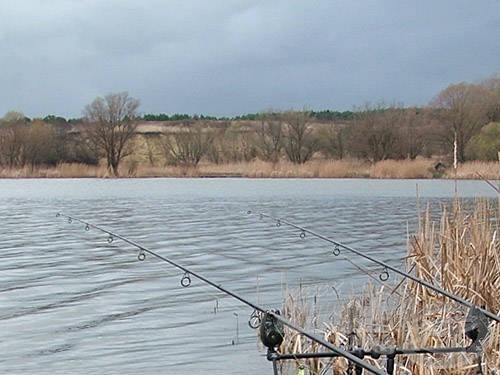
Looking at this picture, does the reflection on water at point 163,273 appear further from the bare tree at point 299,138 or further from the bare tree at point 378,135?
the bare tree at point 299,138

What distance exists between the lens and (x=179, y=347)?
8.30m

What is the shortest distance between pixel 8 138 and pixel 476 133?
25195 millimetres

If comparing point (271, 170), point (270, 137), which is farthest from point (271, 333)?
point (270, 137)

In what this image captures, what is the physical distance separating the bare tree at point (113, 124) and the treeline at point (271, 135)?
0.06 metres

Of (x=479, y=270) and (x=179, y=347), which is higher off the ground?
(x=479, y=270)

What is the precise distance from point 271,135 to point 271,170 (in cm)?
778

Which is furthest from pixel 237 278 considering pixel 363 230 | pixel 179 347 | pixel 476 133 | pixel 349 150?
pixel 349 150

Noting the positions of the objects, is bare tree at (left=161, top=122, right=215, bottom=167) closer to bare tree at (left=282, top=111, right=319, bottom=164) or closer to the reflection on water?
bare tree at (left=282, top=111, right=319, bottom=164)

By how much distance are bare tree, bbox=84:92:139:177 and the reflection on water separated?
2111 centimetres

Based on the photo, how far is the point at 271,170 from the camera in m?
42.4

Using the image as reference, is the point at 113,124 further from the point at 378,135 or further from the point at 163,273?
the point at 163,273

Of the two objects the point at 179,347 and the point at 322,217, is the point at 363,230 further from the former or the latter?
the point at 179,347

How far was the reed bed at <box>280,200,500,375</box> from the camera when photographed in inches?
237

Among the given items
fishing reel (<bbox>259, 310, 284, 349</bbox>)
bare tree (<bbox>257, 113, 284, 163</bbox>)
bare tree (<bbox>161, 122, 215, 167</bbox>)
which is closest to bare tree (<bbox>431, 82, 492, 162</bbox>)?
bare tree (<bbox>257, 113, 284, 163</bbox>)
